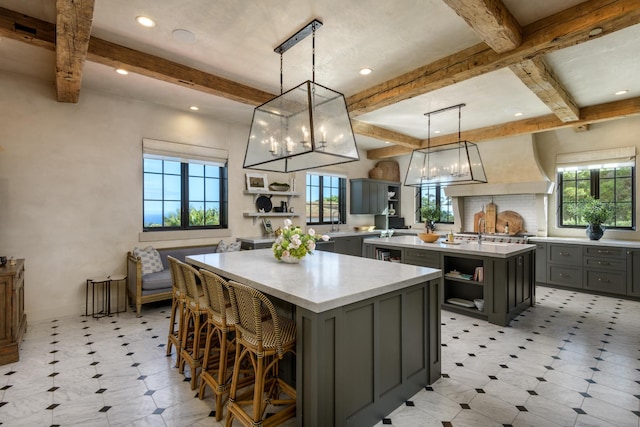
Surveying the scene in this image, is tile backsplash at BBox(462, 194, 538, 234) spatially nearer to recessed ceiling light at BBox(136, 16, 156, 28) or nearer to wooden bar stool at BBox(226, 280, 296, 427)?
wooden bar stool at BBox(226, 280, 296, 427)

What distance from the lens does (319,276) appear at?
247 cm

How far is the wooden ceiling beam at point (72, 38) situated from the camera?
84.4 inches

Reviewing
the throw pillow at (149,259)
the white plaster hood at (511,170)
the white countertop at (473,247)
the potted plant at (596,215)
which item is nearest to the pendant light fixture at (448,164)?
the white countertop at (473,247)

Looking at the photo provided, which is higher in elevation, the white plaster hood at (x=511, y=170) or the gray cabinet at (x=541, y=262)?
the white plaster hood at (x=511, y=170)

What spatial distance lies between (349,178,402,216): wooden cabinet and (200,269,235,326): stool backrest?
5.89 metres

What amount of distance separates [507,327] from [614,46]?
321cm

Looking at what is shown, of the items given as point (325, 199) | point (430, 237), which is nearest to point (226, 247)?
point (325, 199)

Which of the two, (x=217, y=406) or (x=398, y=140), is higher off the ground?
(x=398, y=140)

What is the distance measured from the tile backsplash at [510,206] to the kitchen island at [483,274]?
7.65 ft

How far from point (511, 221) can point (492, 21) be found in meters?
5.38

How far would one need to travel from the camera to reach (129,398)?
2402 mm

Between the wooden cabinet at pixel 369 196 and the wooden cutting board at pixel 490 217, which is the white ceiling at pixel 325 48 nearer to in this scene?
the wooden cutting board at pixel 490 217

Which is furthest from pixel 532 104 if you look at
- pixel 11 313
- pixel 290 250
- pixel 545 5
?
pixel 11 313

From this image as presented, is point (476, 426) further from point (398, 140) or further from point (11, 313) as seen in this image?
point (398, 140)
